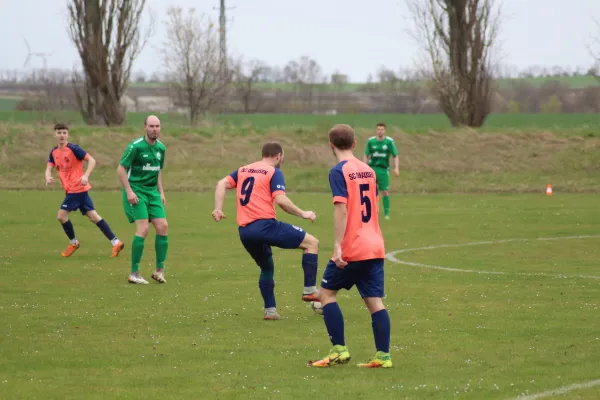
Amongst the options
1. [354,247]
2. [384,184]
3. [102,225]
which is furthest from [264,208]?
[384,184]

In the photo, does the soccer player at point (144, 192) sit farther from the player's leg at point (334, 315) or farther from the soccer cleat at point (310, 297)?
the player's leg at point (334, 315)

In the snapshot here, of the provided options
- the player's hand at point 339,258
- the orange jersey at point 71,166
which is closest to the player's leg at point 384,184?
the orange jersey at point 71,166

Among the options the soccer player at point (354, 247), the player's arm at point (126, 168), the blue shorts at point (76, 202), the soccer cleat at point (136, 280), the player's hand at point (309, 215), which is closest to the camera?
the soccer player at point (354, 247)

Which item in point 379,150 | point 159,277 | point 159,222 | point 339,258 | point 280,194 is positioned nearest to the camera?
point 339,258

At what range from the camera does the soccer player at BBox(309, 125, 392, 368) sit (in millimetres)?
7887

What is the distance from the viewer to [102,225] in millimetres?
17281

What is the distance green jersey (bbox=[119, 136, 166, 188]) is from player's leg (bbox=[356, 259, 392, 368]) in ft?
21.0

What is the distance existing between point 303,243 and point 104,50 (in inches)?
1447

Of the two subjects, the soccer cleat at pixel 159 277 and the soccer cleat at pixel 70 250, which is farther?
Answer: the soccer cleat at pixel 70 250

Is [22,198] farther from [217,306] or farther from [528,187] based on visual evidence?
[217,306]

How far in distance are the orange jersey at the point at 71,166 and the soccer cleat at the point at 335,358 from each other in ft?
33.5

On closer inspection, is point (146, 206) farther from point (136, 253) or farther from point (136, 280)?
point (136, 280)

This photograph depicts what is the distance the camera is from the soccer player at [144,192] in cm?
1363

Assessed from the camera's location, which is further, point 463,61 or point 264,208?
point 463,61
